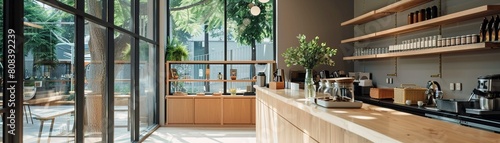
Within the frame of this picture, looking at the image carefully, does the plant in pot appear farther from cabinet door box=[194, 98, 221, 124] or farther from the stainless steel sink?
cabinet door box=[194, 98, 221, 124]

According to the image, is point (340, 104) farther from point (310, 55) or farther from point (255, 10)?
point (255, 10)

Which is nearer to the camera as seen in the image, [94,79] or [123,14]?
[94,79]

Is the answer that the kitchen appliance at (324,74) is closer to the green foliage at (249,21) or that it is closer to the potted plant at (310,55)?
the green foliage at (249,21)

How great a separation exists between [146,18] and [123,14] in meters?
1.55

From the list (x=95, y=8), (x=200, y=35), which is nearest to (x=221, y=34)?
(x=200, y=35)

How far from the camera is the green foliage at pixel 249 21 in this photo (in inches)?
326

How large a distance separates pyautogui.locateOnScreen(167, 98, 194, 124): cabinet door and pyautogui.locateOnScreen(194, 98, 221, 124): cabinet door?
11 centimetres

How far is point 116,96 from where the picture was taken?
4949 mm

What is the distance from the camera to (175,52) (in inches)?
313

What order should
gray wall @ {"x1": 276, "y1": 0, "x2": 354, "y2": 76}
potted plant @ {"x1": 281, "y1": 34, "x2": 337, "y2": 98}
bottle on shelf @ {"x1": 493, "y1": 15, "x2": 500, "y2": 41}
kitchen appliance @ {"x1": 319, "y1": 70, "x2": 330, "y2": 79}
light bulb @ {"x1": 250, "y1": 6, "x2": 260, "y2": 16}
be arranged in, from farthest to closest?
light bulb @ {"x1": 250, "y1": 6, "x2": 260, "y2": 16}, gray wall @ {"x1": 276, "y1": 0, "x2": 354, "y2": 76}, kitchen appliance @ {"x1": 319, "y1": 70, "x2": 330, "y2": 79}, bottle on shelf @ {"x1": 493, "y1": 15, "x2": 500, "y2": 41}, potted plant @ {"x1": 281, "y1": 34, "x2": 337, "y2": 98}

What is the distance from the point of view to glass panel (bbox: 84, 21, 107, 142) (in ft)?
13.1

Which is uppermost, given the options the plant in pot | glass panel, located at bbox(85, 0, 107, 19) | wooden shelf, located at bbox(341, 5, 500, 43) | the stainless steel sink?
glass panel, located at bbox(85, 0, 107, 19)

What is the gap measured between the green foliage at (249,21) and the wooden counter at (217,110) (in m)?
1.49

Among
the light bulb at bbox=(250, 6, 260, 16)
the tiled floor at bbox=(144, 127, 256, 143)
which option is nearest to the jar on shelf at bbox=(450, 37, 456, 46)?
the tiled floor at bbox=(144, 127, 256, 143)
